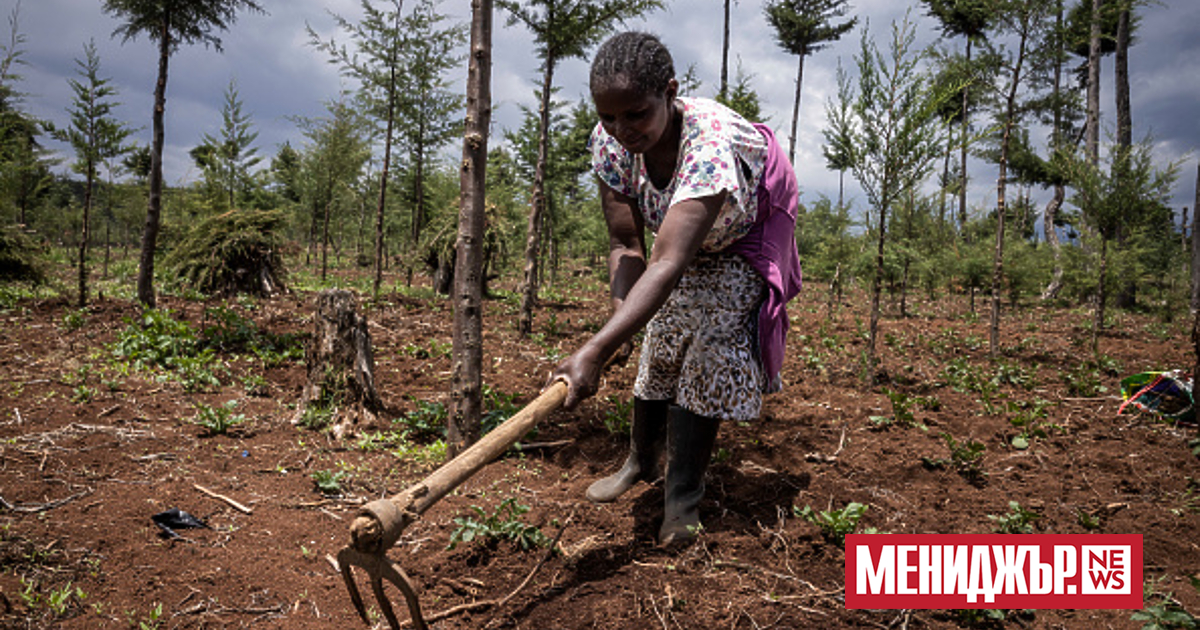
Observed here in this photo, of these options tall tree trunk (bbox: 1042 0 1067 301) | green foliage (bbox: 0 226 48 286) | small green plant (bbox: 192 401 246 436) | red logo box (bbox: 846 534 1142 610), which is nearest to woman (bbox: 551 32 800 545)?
red logo box (bbox: 846 534 1142 610)

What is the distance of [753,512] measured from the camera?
2379 millimetres

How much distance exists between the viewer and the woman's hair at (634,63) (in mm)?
1727

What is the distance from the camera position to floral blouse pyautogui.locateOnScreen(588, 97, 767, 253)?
1.79m

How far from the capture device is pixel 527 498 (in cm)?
259

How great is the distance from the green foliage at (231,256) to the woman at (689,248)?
26.8 ft

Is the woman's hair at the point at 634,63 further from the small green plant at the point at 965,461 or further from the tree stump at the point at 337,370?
the tree stump at the point at 337,370

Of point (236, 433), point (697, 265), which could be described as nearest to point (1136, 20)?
point (697, 265)

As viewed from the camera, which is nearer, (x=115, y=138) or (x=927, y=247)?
(x=115, y=138)

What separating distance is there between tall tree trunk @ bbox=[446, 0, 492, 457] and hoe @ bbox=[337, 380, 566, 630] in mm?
1374

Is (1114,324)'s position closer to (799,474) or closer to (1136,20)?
(1136,20)

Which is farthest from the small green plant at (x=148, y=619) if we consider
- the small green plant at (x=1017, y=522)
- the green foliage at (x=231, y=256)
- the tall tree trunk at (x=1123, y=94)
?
the tall tree trunk at (x=1123, y=94)

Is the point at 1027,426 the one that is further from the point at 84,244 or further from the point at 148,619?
the point at 84,244

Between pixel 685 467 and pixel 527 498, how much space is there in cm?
81

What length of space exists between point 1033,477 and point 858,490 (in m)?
1.09
